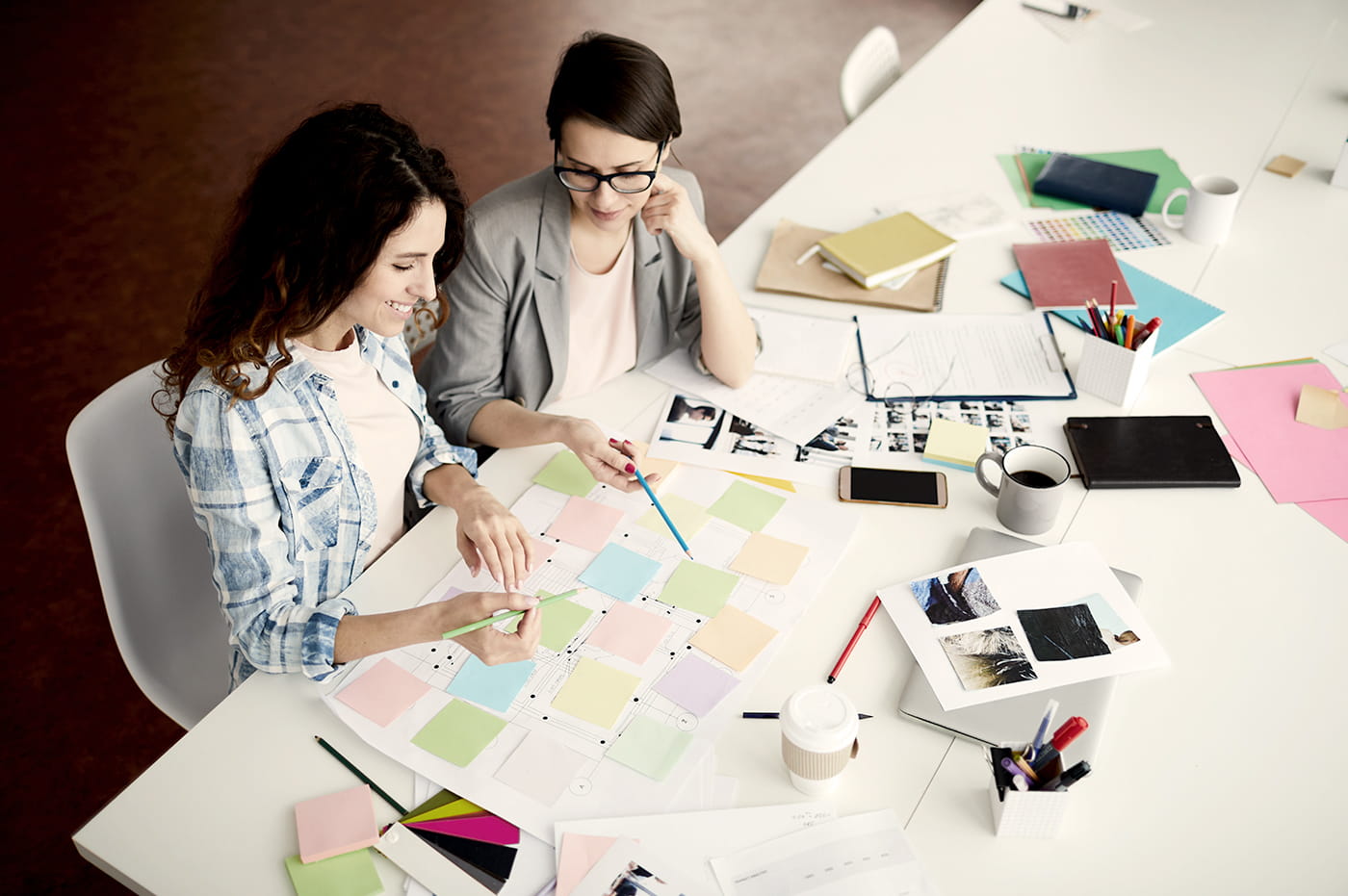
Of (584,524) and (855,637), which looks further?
(584,524)

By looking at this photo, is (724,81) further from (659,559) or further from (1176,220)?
(659,559)

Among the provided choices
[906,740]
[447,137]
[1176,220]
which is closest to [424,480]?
[906,740]

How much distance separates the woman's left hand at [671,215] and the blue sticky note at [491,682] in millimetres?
798

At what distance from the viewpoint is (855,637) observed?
4.82 feet

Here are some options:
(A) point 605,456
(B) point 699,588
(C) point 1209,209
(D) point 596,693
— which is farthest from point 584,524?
(C) point 1209,209

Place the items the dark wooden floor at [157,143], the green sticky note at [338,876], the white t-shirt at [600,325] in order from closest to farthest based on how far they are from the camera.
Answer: the green sticky note at [338,876] < the white t-shirt at [600,325] < the dark wooden floor at [157,143]

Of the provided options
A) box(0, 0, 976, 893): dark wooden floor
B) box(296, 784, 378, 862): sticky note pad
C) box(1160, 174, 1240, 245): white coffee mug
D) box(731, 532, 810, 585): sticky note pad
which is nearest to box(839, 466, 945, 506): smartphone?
box(731, 532, 810, 585): sticky note pad

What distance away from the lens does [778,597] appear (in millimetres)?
1537

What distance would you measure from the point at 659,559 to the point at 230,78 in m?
4.26

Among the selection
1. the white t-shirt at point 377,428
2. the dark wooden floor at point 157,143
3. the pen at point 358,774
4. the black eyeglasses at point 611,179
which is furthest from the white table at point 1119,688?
the dark wooden floor at point 157,143

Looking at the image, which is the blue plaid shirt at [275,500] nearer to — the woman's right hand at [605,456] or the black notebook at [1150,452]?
the woman's right hand at [605,456]

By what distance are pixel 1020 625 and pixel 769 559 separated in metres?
0.36

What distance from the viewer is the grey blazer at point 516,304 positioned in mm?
1844

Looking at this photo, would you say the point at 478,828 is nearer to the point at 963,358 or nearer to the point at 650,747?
the point at 650,747
